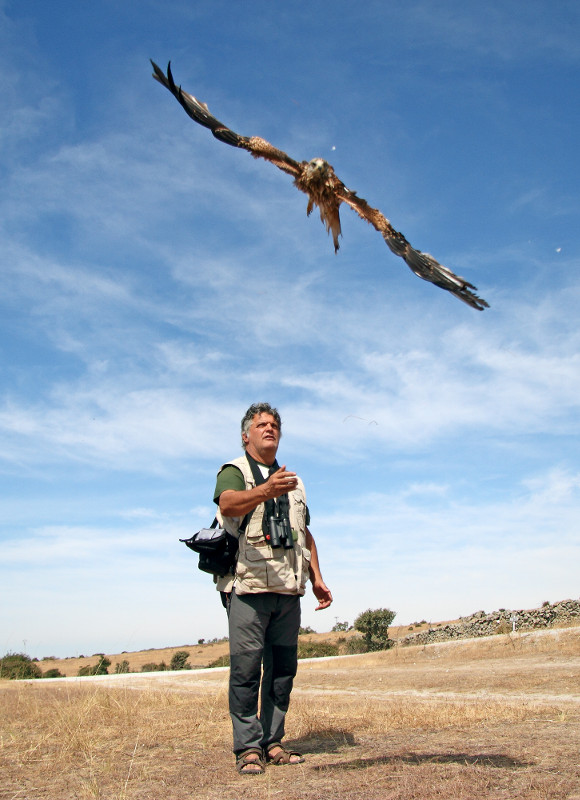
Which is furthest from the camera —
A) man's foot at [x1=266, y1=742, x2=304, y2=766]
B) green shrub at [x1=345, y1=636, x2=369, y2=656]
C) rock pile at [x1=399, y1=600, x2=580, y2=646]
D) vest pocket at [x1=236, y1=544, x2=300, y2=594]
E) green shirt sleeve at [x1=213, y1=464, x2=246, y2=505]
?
green shrub at [x1=345, y1=636, x2=369, y2=656]

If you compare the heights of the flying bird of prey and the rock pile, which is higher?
the flying bird of prey

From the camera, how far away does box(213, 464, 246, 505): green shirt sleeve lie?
4352 millimetres

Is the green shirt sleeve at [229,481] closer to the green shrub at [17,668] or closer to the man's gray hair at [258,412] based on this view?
the man's gray hair at [258,412]

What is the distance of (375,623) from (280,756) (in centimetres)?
2418

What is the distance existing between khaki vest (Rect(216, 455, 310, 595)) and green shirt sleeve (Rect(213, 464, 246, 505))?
0.05 meters

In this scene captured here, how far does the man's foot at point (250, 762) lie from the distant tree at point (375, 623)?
23618 mm

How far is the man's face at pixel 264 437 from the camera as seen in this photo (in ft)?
15.4

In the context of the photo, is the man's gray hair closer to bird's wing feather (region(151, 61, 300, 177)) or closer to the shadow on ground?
bird's wing feather (region(151, 61, 300, 177))

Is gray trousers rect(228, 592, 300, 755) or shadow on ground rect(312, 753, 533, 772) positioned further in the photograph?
gray trousers rect(228, 592, 300, 755)

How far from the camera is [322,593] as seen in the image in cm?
Answer: 485

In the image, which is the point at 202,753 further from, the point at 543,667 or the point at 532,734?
the point at 543,667

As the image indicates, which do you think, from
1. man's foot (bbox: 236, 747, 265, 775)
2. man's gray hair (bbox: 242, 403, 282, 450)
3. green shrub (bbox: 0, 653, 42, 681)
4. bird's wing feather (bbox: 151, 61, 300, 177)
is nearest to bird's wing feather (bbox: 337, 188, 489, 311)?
bird's wing feather (bbox: 151, 61, 300, 177)

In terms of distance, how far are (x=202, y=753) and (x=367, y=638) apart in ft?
77.3

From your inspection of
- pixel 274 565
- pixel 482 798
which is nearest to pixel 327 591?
pixel 274 565
